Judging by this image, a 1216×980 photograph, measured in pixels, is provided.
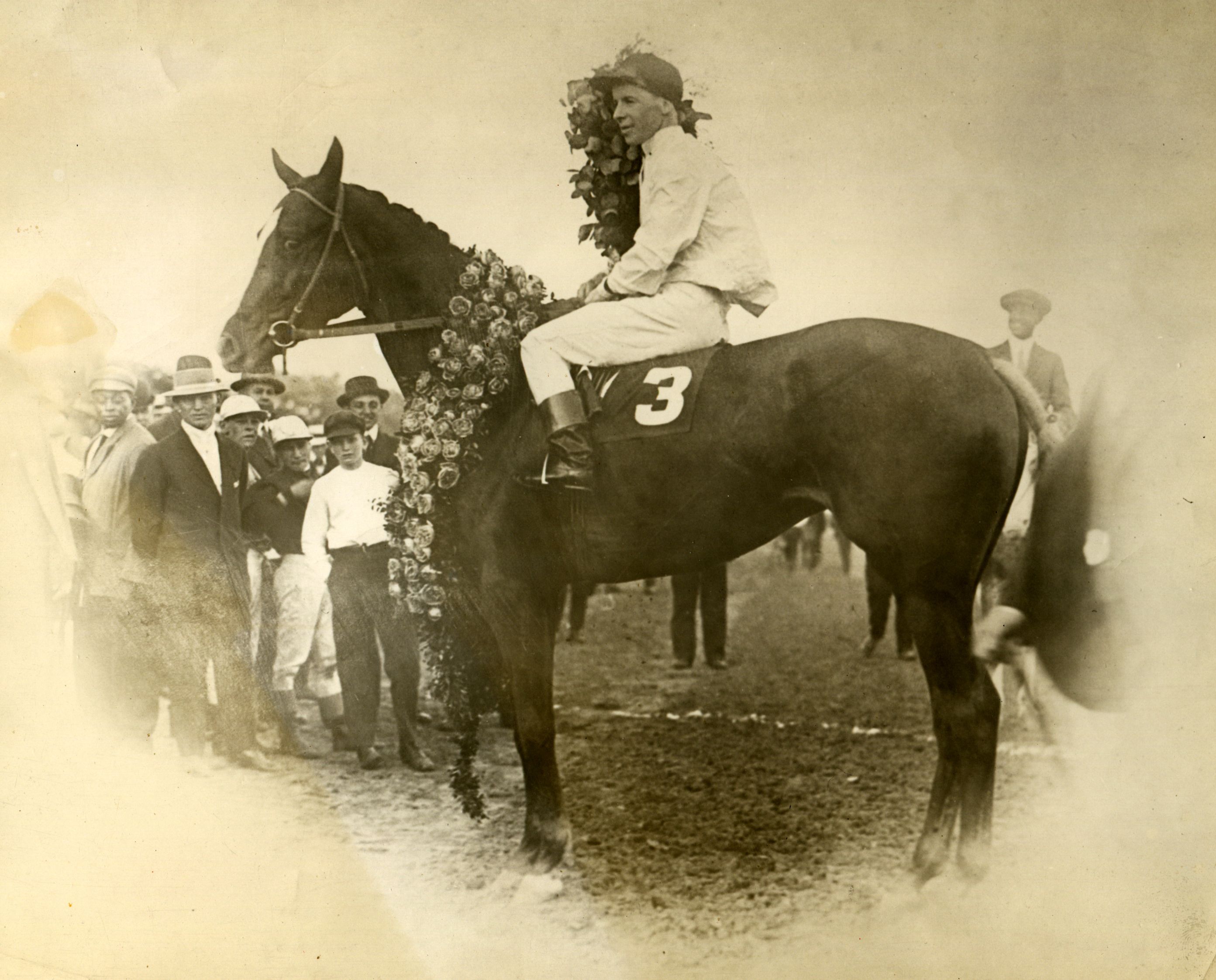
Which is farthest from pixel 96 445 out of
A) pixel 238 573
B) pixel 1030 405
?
pixel 1030 405

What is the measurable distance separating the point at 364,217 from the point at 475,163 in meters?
0.42

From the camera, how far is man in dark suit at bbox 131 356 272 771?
Answer: 10.7 feet

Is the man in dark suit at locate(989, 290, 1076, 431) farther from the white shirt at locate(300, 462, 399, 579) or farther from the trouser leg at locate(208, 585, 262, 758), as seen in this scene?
the trouser leg at locate(208, 585, 262, 758)

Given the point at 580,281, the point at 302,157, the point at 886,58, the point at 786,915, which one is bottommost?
the point at 786,915

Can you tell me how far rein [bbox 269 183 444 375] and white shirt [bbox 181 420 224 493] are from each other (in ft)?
1.39

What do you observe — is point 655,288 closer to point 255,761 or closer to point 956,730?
point 956,730

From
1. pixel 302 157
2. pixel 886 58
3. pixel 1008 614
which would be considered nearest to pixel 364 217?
pixel 302 157

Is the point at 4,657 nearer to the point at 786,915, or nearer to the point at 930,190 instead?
the point at 786,915

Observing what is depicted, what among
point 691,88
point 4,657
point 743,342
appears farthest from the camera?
point 4,657

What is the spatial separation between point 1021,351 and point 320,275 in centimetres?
213

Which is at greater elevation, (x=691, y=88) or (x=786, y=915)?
(x=691, y=88)

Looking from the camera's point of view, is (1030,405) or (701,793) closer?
(1030,405)

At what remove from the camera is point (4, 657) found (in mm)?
3395

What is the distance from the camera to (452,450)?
2.97 m
